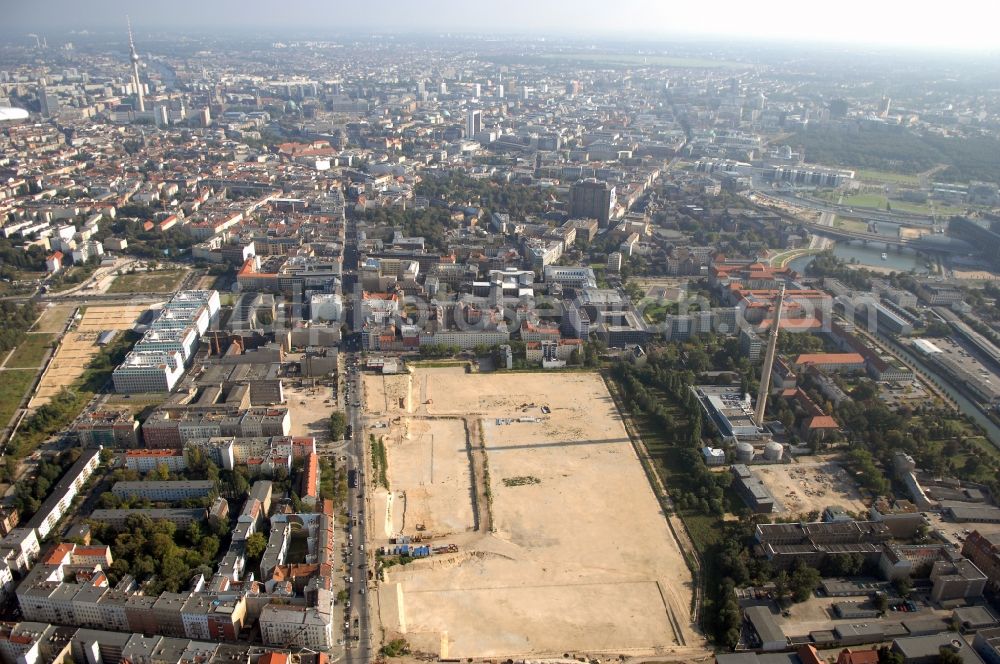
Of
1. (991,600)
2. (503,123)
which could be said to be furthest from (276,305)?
(503,123)

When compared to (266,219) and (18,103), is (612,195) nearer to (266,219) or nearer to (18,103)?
(266,219)

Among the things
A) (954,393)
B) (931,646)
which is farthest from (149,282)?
(954,393)

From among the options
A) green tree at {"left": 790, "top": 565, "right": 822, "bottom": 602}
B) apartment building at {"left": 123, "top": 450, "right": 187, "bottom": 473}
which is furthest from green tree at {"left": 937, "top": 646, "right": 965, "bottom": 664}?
apartment building at {"left": 123, "top": 450, "right": 187, "bottom": 473}

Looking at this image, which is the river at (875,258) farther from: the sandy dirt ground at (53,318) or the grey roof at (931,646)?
the sandy dirt ground at (53,318)

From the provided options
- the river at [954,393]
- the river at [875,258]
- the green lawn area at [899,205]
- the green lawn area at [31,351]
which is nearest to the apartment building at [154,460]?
the green lawn area at [31,351]

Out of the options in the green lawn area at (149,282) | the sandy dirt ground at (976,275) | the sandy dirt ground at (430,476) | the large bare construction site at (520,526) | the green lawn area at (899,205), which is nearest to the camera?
the large bare construction site at (520,526)

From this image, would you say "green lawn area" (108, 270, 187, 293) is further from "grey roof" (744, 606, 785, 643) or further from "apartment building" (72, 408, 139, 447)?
"grey roof" (744, 606, 785, 643)
